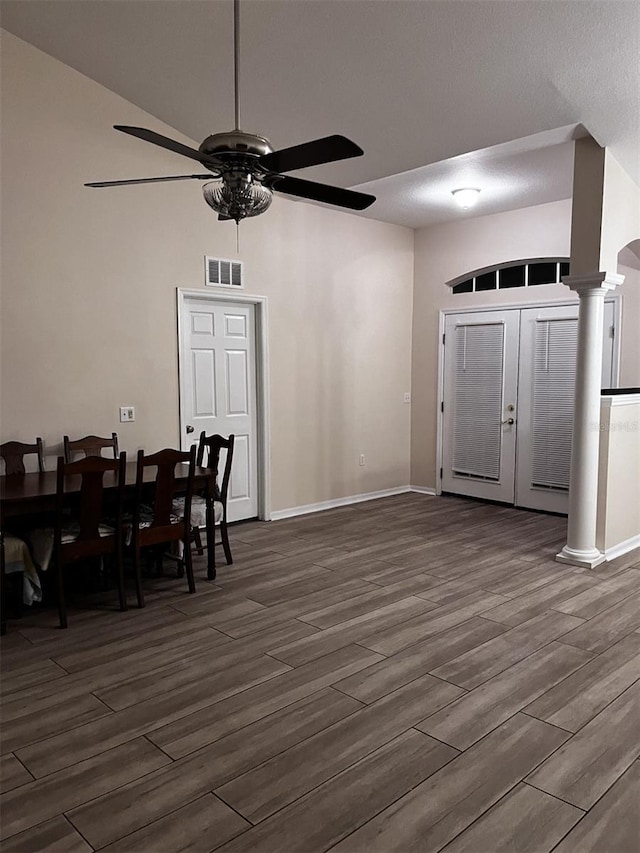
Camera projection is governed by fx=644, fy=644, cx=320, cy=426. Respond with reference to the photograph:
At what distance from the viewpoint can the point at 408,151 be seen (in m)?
4.96

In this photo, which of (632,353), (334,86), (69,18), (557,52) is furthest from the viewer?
(632,353)

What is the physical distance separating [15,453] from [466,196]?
432 cm

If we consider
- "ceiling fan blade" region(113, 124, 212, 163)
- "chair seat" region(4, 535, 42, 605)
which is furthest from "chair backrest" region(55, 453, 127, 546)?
"ceiling fan blade" region(113, 124, 212, 163)

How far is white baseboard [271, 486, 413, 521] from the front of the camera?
620cm

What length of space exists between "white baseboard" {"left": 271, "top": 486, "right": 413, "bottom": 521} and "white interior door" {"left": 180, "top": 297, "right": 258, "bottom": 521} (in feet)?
0.88

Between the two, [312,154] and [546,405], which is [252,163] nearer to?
[312,154]

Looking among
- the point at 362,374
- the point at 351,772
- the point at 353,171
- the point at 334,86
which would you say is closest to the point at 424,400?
the point at 362,374

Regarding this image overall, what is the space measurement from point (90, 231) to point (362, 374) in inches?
126

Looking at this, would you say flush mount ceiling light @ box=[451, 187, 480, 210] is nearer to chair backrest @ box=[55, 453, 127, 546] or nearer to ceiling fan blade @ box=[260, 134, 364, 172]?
ceiling fan blade @ box=[260, 134, 364, 172]

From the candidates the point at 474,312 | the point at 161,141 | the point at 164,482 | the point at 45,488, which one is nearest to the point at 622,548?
the point at 474,312

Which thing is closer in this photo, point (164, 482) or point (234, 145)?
point (234, 145)

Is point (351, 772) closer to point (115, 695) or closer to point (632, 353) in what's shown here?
point (115, 695)

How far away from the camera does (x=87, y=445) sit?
4613 mm

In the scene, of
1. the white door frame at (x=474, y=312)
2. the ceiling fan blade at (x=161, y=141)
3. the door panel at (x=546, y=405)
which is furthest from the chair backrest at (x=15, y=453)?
the door panel at (x=546, y=405)
